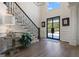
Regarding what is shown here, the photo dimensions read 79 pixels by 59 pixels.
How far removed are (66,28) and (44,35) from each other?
313cm

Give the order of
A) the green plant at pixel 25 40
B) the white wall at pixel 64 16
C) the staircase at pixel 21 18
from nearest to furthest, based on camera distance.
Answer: the green plant at pixel 25 40, the white wall at pixel 64 16, the staircase at pixel 21 18

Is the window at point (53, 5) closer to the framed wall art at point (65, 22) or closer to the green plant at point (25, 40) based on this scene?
the framed wall art at point (65, 22)

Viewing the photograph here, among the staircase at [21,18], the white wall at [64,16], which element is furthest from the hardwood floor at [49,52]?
the staircase at [21,18]

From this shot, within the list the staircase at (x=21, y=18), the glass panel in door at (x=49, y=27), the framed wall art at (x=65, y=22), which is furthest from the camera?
the glass panel in door at (x=49, y=27)

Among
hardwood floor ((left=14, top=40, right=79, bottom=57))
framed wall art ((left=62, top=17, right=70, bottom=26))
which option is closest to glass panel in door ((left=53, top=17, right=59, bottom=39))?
framed wall art ((left=62, top=17, right=70, bottom=26))

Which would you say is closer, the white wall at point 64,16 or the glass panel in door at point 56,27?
the white wall at point 64,16

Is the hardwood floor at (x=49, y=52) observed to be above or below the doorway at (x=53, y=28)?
below

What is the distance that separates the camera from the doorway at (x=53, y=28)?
33.8 feet

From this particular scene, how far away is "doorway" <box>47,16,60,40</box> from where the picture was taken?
10300mm

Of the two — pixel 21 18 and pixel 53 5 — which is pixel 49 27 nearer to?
pixel 53 5

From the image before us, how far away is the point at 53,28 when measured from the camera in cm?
1088

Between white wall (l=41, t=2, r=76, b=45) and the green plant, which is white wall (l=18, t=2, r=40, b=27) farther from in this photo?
the green plant

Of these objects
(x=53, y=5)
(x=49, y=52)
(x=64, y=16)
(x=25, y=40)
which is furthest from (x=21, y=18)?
(x=49, y=52)

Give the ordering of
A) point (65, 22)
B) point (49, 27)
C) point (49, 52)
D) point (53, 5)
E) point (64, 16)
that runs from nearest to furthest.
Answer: point (49, 52) → point (65, 22) → point (64, 16) → point (53, 5) → point (49, 27)
